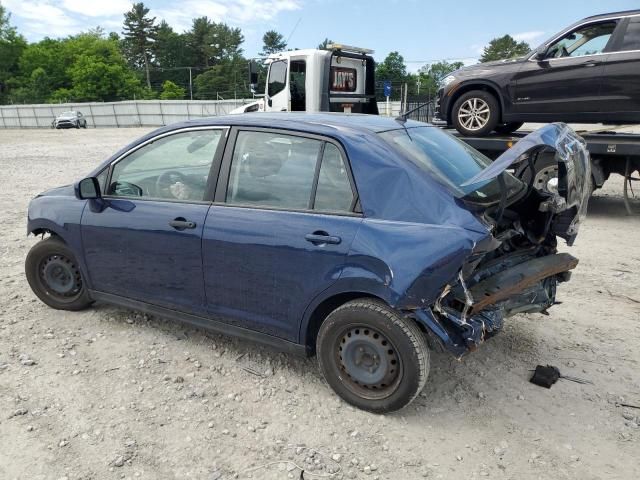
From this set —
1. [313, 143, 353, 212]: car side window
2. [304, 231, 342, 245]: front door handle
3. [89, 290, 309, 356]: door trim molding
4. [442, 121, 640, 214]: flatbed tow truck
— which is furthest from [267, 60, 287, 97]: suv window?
[304, 231, 342, 245]: front door handle

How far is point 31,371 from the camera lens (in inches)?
138

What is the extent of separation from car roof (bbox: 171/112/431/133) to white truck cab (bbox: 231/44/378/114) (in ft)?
27.1

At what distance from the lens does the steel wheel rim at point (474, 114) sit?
8648 mm

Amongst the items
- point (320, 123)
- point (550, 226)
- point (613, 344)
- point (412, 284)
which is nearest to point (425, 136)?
point (320, 123)

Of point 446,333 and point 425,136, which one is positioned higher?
point 425,136

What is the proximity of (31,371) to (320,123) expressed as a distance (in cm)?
253

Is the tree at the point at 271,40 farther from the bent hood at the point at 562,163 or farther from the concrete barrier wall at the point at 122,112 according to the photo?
the bent hood at the point at 562,163

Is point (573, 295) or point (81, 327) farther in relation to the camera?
point (573, 295)

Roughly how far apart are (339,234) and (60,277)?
2.71 meters

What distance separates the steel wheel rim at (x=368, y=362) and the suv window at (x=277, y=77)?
9.94 m

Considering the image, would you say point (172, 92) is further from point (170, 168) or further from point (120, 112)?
point (170, 168)

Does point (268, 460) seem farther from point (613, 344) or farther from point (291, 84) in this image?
point (291, 84)

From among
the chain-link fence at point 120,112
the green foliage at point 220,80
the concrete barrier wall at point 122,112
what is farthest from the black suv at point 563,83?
the green foliage at point 220,80

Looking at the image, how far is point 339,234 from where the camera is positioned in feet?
9.57
